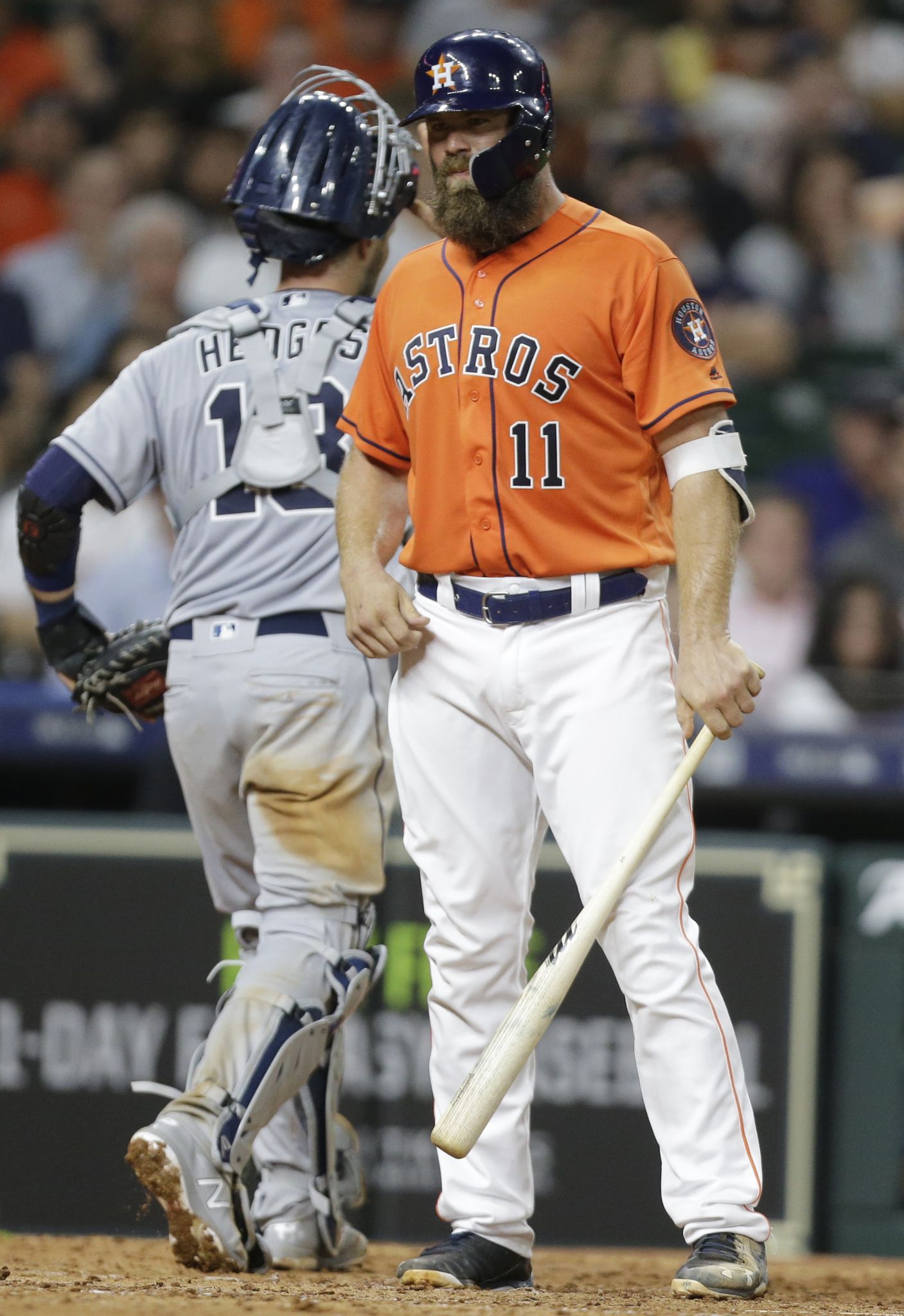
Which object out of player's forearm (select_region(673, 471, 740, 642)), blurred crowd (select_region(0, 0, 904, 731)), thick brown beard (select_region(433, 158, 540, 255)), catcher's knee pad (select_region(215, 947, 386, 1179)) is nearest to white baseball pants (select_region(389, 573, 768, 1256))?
player's forearm (select_region(673, 471, 740, 642))

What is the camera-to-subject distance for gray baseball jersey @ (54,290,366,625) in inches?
140

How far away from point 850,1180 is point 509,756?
268 centimetres

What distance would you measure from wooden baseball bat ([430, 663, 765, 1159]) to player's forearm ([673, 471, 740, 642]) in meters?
0.13

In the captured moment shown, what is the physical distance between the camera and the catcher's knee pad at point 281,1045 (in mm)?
3174

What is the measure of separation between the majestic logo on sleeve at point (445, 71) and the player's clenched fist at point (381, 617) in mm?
845

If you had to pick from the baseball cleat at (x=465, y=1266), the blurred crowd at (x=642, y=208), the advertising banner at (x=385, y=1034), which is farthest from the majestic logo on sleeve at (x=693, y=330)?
the blurred crowd at (x=642, y=208)

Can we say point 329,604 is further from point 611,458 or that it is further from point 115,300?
point 115,300

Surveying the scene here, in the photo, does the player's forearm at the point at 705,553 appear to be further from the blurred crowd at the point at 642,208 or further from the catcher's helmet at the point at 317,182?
the blurred crowd at the point at 642,208

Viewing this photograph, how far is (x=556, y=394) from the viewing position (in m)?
2.95

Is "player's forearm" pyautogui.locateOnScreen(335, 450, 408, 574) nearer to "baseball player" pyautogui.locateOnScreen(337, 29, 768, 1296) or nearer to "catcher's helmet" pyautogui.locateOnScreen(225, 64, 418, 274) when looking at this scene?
"baseball player" pyautogui.locateOnScreen(337, 29, 768, 1296)

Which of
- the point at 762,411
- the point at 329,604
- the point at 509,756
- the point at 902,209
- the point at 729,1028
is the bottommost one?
the point at 729,1028

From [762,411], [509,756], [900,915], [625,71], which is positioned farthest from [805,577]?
[509,756]

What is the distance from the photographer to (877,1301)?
10.3 feet

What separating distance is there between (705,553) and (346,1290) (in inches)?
53.3
